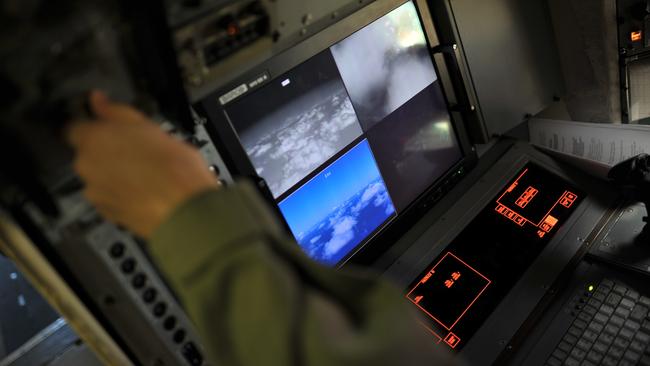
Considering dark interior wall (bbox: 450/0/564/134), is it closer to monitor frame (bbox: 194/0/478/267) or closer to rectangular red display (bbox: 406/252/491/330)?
monitor frame (bbox: 194/0/478/267)

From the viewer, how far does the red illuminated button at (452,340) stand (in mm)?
1898

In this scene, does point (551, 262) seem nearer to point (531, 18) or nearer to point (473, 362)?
point (473, 362)

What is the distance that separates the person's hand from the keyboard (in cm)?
157

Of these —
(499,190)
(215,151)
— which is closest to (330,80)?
(215,151)

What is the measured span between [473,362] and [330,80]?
110cm

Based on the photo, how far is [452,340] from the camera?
190cm

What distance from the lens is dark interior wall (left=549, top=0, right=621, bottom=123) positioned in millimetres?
2406

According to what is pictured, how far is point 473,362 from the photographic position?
1.86 m

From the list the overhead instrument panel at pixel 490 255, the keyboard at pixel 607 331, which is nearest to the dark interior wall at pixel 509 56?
the overhead instrument panel at pixel 490 255

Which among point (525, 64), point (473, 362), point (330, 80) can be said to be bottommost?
point (473, 362)

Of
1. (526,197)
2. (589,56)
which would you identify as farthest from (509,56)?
(526,197)

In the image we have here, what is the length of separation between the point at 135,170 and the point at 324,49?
3.79 feet

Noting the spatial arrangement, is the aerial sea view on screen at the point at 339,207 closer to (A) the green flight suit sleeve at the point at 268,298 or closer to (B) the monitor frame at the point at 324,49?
(B) the monitor frame at the point at 324,49

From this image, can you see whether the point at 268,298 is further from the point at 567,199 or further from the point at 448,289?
the point at 567,199
